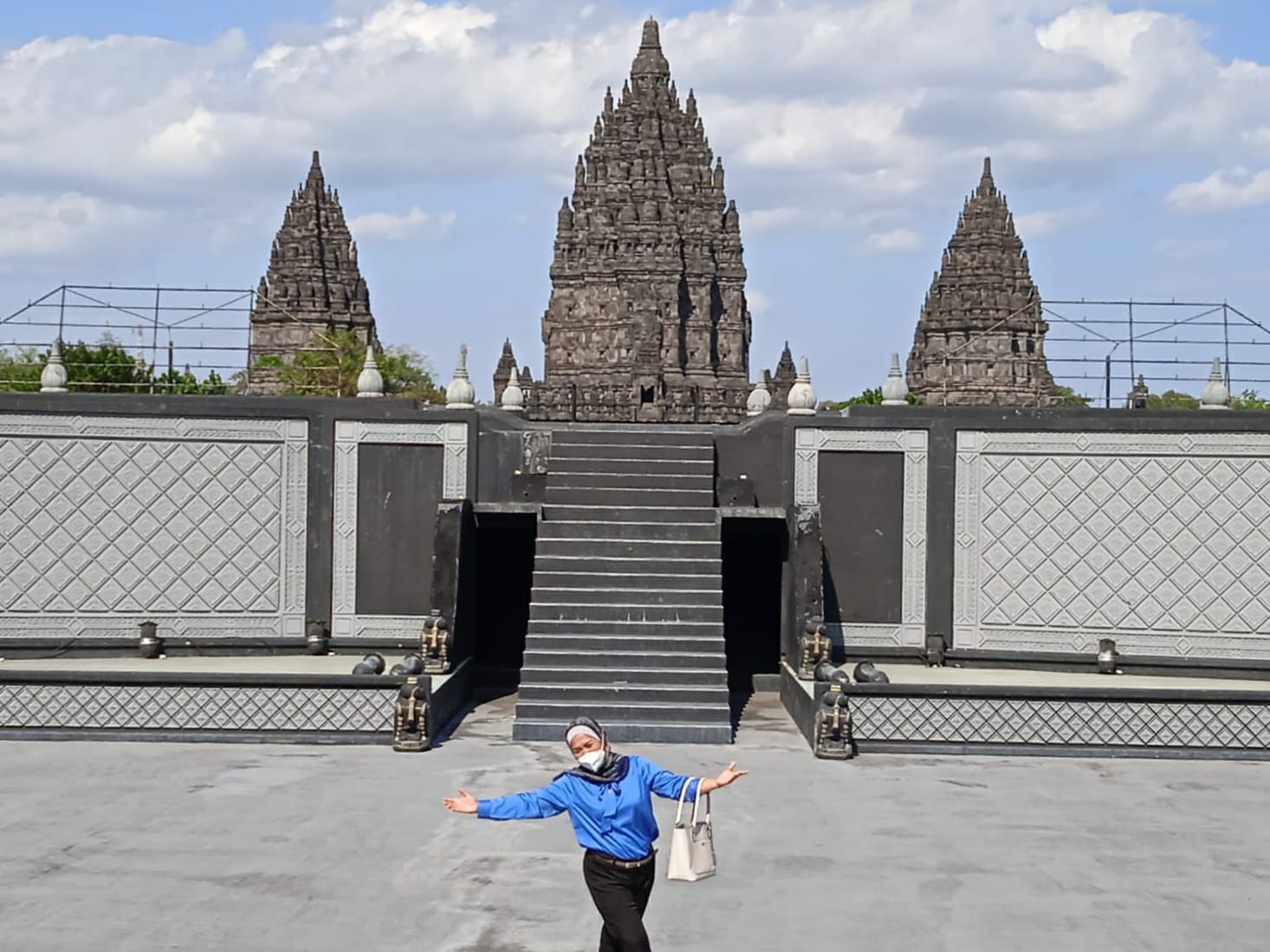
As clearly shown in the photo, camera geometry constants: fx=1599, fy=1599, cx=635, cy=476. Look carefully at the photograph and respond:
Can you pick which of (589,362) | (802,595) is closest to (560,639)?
(802,595)

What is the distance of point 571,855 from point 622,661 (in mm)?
5150

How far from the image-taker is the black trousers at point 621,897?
24.6ft

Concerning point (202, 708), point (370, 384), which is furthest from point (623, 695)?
point (370, 384)

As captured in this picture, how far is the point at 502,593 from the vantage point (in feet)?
66.8

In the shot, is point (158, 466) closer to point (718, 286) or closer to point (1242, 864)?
point (1242, 864)

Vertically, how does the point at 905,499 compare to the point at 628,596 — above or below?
above

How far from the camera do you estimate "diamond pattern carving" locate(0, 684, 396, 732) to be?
15.1 meters

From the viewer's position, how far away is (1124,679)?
1841 cm

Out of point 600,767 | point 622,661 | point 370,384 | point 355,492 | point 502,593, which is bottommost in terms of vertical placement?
point 622,661

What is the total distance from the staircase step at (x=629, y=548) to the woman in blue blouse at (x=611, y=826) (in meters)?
10.3

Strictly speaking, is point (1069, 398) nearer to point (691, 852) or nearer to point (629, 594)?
point (629, 594)

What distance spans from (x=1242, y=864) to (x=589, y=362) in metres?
64.2

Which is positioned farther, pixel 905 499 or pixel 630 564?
pixel 905 499

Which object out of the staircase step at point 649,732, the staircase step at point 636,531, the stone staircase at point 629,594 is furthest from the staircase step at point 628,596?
the staircase step at point 649,732
